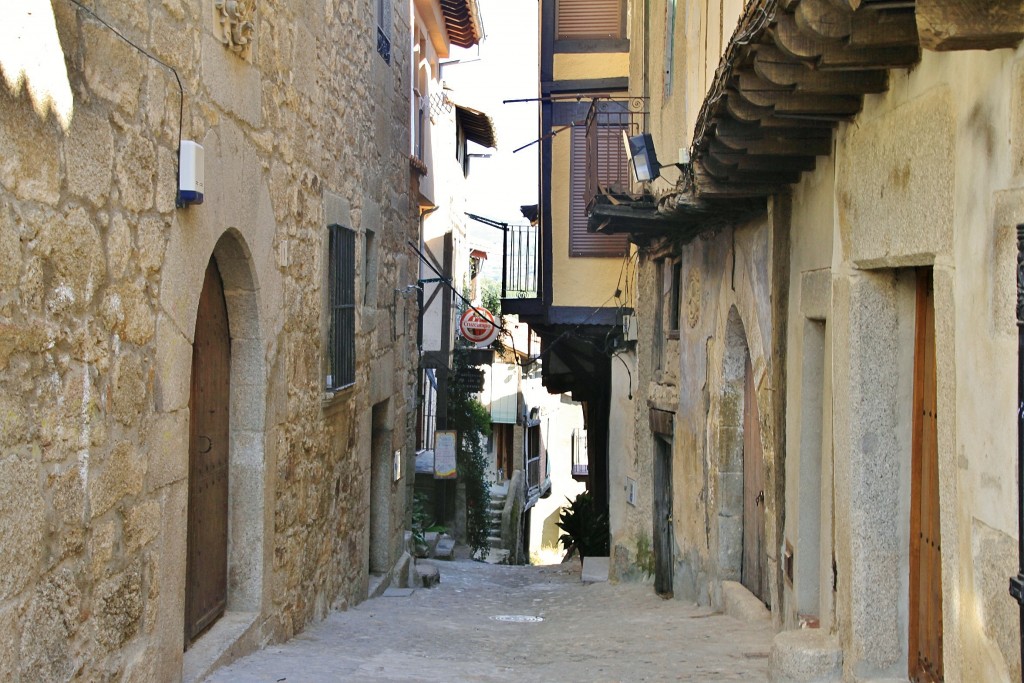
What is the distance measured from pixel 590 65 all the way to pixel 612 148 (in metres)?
1.81

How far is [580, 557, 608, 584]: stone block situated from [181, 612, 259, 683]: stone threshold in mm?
7717

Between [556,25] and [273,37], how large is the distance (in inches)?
382

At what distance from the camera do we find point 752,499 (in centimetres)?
848

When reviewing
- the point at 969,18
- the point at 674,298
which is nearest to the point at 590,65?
the point at 674,298

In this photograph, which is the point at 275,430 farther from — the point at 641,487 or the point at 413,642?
the point at 641,487

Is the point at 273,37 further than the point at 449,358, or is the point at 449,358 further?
the point at 449,358

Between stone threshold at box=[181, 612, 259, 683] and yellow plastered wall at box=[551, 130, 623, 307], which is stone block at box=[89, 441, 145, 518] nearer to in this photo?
stone threshold at box=[181, 612, 259, 683]

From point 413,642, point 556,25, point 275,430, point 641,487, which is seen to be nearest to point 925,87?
point 275,430

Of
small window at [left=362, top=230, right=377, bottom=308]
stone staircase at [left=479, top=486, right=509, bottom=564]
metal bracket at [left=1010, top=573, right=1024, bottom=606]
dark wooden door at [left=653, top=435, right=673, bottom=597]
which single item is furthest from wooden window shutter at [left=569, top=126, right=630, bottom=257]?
metal bracket at [left=1010, top=573, right=1024, bottom=606]

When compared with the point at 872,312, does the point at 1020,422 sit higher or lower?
lower

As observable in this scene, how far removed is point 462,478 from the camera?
68.3 feet

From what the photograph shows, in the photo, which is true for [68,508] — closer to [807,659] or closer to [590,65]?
[807,659]

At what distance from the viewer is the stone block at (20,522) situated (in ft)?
10.6

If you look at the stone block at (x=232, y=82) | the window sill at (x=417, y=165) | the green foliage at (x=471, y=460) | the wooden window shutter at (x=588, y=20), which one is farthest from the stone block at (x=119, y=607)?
the green foliage at (x=471, y=460)
